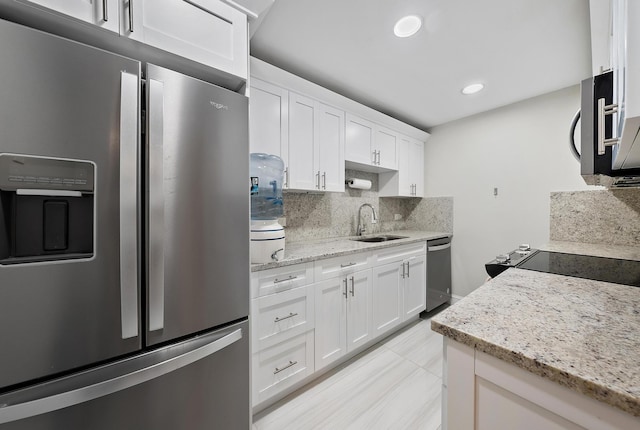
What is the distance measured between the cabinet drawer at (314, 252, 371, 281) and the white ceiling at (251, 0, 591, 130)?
5.01 feet

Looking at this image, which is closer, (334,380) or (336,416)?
(336,416)

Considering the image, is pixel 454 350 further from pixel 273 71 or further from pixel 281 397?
pixel 273 71

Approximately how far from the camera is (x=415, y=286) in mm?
2494

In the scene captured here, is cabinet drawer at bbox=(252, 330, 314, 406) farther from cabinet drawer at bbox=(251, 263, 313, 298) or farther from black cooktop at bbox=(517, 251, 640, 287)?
black cooktop at bbox=(517, 251, 640, 287)

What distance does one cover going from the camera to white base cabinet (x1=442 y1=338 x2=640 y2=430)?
16.3 inches

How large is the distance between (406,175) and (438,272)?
4.09 feet

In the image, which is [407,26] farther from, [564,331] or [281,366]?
[281,366]

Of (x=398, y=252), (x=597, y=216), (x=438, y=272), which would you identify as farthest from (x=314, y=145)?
(x=597, y=216)

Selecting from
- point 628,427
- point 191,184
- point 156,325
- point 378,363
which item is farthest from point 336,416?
point 191,184

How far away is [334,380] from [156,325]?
4.53 ft

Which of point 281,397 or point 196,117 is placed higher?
point 196,117

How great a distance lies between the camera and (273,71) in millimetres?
1666

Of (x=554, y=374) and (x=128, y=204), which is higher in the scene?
(x=128, y=204)

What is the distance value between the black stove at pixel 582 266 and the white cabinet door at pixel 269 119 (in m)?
1.61
